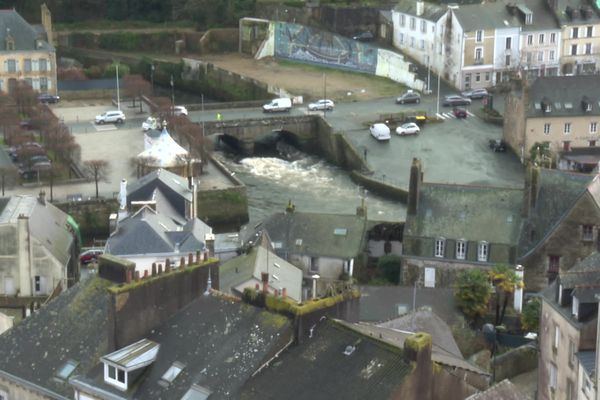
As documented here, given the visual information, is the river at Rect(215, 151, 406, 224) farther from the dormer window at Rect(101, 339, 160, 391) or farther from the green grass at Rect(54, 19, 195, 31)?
the dormer window at Rect(101, 339, 160, 391)

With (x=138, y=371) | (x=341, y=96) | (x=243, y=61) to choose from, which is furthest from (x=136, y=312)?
(x=243, y=61)

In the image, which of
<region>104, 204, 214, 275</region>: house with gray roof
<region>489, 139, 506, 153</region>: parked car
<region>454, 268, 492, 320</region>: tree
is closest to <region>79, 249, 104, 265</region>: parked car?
<region>104, 204, 214, 275</region>: house with gray roof

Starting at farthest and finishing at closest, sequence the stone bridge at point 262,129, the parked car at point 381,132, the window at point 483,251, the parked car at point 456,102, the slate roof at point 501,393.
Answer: the parked car at point 456,102 < the stone bridge at point 262,129 < the parked car at point 381,132 < the window at point 483,251 < the slate roof at point 501,393

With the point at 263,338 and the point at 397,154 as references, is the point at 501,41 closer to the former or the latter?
the point at 397,154

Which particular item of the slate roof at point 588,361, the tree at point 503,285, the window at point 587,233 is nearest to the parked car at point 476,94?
the window at point 587,233

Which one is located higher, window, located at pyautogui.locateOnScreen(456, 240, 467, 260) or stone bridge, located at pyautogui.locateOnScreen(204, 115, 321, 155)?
window, located at pyautogui.locateOnScreen(456, 240, 467, 260)

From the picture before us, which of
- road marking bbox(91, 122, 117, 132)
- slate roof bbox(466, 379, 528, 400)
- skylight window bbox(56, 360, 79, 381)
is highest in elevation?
slate roof bbox(466, 379, 528, 400)

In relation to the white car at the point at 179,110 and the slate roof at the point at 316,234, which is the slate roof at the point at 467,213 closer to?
the slate roof at the point at 316,234
